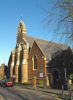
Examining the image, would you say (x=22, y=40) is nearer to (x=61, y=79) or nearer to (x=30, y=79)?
(x=30, y=79)

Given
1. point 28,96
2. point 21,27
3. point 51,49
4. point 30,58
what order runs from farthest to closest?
point 21,27
point 30,58
point 51,49
point 28,96

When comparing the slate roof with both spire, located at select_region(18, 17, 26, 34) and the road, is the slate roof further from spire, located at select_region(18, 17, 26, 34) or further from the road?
the road

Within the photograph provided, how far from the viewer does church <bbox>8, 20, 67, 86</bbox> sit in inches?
2119

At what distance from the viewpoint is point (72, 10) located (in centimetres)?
2544

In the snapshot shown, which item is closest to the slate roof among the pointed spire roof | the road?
the pointed spire roof

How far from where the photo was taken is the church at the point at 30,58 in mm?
53812

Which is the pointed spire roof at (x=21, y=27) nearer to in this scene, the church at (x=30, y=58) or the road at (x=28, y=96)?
the church at (x=30, y=58)

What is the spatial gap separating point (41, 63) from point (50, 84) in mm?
5310

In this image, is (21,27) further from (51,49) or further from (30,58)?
(51,49)

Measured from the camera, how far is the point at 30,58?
5784cm

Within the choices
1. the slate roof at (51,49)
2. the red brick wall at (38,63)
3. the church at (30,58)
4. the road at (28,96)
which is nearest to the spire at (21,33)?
the church at (30,58)

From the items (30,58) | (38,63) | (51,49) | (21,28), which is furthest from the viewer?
(21,28)

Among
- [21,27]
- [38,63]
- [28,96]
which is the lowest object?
[28,96]

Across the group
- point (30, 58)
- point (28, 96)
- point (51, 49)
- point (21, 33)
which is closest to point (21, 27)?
point (21, 33)
